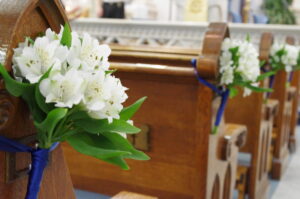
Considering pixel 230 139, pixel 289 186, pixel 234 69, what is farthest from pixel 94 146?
pixel 289 186

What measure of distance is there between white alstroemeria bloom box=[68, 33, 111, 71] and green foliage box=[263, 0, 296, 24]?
906 cm

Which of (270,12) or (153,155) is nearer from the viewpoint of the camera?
(153,155)

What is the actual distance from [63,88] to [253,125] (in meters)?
2.27

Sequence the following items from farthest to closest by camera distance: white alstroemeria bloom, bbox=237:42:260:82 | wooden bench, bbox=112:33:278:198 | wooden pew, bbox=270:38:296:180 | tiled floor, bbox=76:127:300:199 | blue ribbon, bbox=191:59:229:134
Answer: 1. wooden pew, bbox=270:38:296:180
2. tiled floor, bbox=76:127:300:199
3. wooden bench, bbox=112:33:278:198
4. white alstroemeria bloom, bbox=237:42:260:82
5. blue ribbon, bbox=191:59:229:134

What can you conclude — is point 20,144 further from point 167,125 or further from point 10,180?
point 167,125

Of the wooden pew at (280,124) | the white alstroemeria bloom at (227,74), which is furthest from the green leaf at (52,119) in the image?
the wooden pew at (280,124)

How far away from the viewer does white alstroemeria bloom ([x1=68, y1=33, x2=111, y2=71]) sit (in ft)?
2.41

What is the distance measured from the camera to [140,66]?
177 cm

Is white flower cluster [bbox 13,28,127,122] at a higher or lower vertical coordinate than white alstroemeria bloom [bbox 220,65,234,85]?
higher

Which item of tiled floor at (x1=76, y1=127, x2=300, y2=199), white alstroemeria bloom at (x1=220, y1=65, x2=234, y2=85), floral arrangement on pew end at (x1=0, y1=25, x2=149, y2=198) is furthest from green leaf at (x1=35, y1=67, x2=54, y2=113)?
tiled floor at (x1=76, y1=127, x2=300, y2=199)

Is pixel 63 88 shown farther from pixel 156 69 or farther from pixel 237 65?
pixel 237 65

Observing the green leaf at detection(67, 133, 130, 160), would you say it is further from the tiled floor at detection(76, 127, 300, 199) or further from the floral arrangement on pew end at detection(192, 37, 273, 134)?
the tiled floor at detection(76, 127, 300, 199)

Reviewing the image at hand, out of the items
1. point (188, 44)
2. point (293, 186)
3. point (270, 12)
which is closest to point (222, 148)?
point (293, 186)

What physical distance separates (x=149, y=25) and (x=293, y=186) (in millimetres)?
2615
